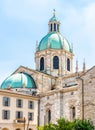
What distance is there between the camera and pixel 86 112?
163 ft

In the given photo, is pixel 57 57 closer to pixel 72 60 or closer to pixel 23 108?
pixel 72 60

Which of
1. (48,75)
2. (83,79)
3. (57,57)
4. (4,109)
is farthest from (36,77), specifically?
(83,79)

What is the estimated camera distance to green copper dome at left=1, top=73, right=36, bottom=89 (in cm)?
→ 6775

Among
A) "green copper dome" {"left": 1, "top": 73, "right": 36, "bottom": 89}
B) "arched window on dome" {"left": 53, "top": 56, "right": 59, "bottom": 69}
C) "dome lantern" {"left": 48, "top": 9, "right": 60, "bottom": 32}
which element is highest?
"dome lantern" {"left": 48, "top": 9, "right": 60, "bottom": 32}

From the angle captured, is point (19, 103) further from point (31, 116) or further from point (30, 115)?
point (31, 116)

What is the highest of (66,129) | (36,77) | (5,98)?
(36,77)

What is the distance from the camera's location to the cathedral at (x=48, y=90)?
5134cm

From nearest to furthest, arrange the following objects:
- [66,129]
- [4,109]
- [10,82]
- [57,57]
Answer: [66,129], [4,109], [10,82], [57,57]

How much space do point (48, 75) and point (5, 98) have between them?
539 inches

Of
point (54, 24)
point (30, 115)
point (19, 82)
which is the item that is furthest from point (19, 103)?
point (54, 24)

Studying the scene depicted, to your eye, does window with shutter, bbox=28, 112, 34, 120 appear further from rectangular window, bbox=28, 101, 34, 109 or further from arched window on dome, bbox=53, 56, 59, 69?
arched window on dome, bbox=53, 56, 59, 69

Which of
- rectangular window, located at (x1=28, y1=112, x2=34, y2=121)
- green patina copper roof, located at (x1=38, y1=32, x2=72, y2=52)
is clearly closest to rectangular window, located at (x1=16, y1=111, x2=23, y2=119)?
rectangular window, located at (x1=28, y1=112, x2=34, y2=121)

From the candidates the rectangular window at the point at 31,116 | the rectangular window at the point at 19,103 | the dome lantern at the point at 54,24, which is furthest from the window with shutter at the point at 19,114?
the dome lantern at the point at 54,24

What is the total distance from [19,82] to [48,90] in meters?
6.45
